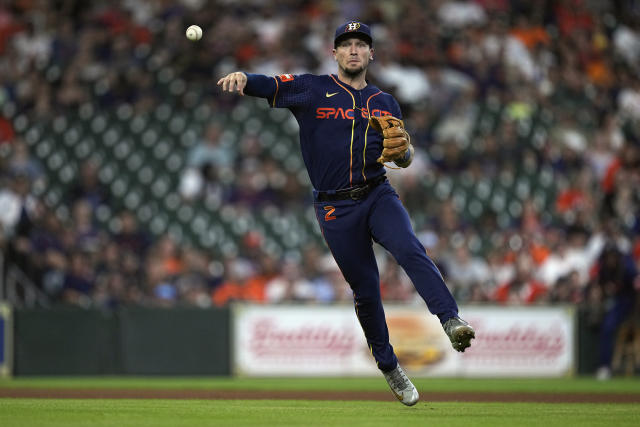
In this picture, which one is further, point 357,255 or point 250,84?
A: point 357,255

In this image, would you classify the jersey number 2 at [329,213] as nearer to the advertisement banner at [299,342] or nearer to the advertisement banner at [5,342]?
the advertisement banner at [299,342]

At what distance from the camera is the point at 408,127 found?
1645 cm

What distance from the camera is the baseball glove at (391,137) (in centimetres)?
648

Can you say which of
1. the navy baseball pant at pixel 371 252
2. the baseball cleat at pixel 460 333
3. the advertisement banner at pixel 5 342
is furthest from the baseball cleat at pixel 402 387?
the advertisement banner at pixel 5 342

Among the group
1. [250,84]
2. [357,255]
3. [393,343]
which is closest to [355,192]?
[357,255]

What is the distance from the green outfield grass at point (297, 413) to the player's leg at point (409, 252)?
69cm

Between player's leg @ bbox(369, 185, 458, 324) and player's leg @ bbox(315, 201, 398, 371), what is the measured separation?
123 millimetres

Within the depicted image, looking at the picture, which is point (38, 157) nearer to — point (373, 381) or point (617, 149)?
point (373, 381)

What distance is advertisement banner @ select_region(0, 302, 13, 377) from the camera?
1323 cm

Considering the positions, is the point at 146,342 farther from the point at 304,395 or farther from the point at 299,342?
the point at 304,395

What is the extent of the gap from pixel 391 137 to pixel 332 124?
0.44 metres

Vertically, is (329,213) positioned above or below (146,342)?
above

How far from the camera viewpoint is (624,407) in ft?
25.2

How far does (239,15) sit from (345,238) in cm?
1191
